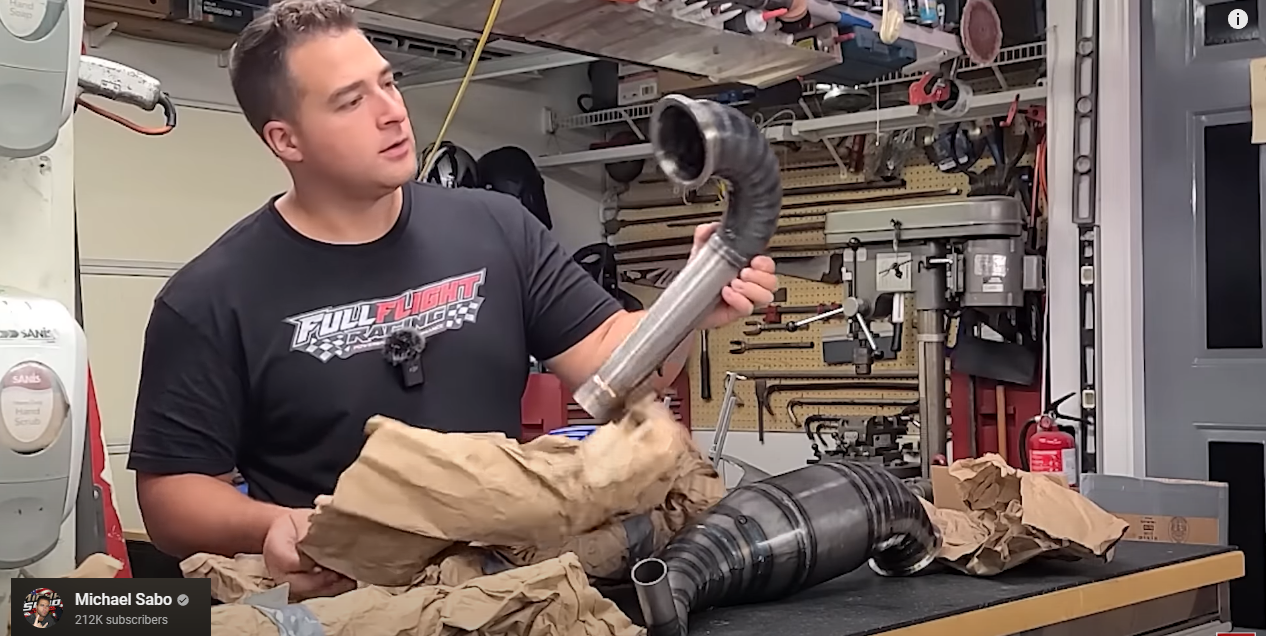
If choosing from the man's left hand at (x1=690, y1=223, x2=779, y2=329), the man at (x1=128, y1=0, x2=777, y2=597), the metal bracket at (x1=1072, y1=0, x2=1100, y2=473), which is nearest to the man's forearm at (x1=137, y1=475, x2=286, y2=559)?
the man at (x1=128, y1=0, x2=777, y2=597)

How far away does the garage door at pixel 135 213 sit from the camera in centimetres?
354

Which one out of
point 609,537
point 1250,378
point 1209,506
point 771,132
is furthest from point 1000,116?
point 609,537

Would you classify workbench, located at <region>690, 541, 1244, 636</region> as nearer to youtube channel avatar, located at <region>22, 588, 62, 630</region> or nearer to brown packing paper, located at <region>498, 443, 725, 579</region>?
brown packing paper, located at <region>498, 443, 725, 579</region>

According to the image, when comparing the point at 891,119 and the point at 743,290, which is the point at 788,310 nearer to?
the point at 891,119

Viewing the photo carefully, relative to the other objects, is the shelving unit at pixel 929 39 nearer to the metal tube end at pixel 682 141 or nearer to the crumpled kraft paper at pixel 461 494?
the metal tube end at pixel 682 141

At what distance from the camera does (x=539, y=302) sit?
1.67 m

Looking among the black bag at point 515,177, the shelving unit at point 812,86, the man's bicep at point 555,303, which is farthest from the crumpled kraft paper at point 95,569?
the black bag at point 515,177

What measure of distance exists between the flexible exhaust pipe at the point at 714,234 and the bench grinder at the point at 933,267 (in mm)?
1998

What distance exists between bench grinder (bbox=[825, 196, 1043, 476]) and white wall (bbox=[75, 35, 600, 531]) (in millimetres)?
1733

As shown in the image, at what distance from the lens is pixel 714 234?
1.35m

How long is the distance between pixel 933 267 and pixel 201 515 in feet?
7.57

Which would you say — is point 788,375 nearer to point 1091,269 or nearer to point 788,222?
point 788,222

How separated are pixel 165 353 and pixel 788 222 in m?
3.41

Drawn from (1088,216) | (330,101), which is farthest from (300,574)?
(1088,216)
